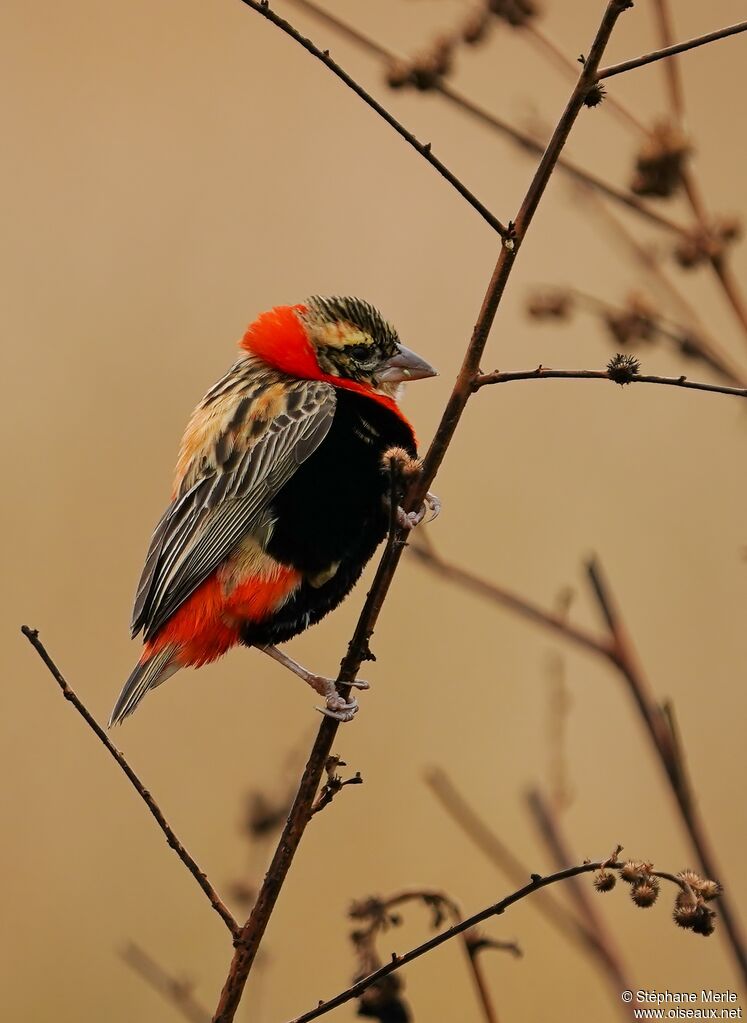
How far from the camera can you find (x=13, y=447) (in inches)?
254

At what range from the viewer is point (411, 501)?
2.90 metres

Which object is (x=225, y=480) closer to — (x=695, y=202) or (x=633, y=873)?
(x=695, y=202)

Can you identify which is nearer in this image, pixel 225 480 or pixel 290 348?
pixel 225 480

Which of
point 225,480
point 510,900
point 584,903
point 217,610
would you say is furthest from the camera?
point 225,480

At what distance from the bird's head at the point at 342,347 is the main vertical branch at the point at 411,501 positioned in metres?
1.44

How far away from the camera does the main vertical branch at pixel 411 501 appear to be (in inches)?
89.0

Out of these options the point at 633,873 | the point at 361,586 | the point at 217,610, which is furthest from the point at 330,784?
the point at 361,586

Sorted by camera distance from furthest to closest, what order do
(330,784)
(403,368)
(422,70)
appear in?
(403,368) → (422,70) → (330,784)

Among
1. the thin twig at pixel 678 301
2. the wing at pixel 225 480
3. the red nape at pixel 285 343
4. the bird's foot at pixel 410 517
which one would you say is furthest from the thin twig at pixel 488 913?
the red nape at pixel 285 343

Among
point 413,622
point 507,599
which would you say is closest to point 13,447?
point 413,622

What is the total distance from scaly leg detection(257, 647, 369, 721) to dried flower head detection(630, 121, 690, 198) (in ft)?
4.07

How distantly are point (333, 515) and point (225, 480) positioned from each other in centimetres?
37

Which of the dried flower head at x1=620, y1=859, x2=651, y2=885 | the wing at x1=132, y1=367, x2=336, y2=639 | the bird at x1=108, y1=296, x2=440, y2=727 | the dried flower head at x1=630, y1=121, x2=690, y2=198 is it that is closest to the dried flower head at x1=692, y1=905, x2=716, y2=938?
the dried flower head at x1=620, y1=859, x2=651, y2=885

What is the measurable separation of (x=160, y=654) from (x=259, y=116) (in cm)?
472
